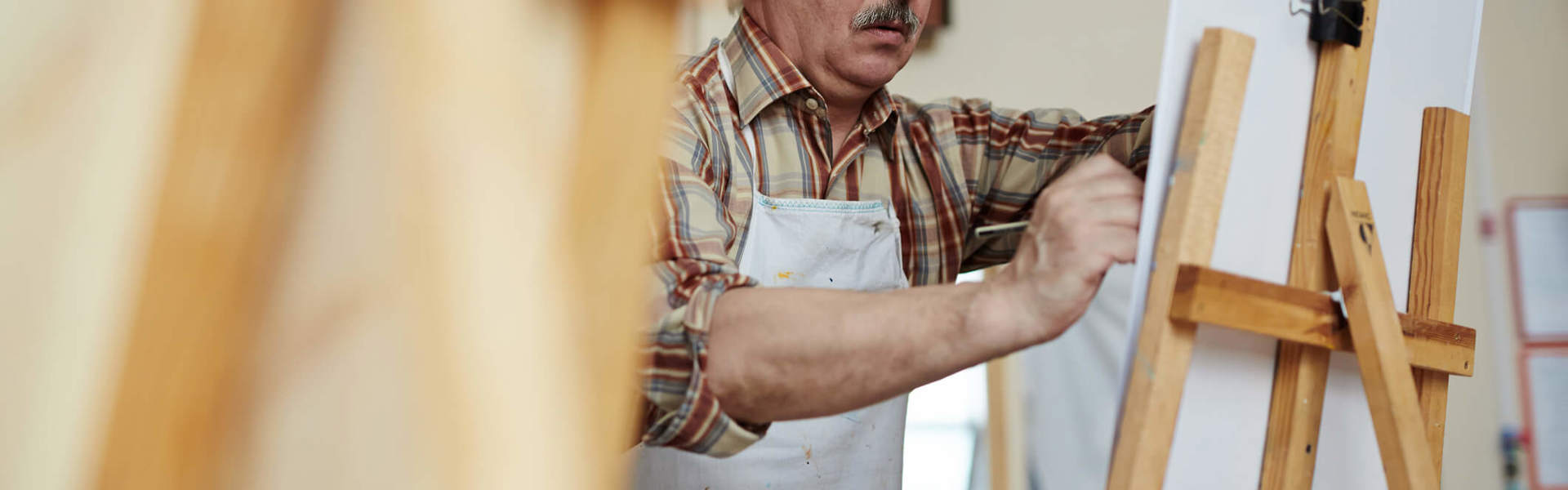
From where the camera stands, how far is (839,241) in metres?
1.24

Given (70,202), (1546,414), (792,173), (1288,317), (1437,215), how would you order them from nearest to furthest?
(70,202), (1288,317), (1437,215), (792,173), (1546,414)

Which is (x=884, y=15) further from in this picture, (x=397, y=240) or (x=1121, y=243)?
(x=397, y=240)

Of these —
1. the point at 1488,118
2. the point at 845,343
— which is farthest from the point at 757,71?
the point at 1488,118

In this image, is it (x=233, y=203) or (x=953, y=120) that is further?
(x=953, y=120)

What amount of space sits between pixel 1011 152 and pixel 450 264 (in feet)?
3.99

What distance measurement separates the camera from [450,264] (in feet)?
0.77

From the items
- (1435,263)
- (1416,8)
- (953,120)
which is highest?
(1416,8)

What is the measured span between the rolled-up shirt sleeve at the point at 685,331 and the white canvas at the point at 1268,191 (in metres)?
0.36

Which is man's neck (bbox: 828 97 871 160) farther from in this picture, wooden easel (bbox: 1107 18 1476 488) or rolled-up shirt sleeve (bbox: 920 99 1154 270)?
wooden easel (bbox: 1107 18 1476 488)

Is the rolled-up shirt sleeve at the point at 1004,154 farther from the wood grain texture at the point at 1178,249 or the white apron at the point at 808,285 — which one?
the wood grain texture at the point at 1178,249

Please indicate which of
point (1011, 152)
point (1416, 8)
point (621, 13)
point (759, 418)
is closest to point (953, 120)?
point (1011, 152)

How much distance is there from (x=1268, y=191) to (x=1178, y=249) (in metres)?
0.18

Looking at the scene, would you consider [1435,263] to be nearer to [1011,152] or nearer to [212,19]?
[1011,152]

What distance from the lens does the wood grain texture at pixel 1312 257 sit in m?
0.99
